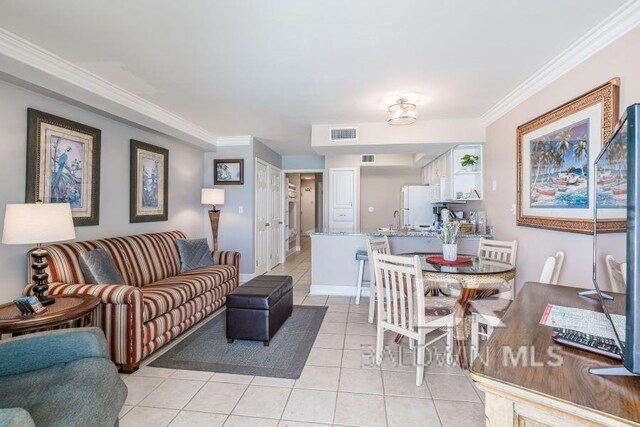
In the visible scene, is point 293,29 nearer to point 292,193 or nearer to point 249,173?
point 249,173

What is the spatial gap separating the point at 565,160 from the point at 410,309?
1.72 m

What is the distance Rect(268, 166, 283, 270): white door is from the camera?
240 inches

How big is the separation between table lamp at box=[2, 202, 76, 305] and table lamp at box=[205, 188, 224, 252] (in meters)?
2.59

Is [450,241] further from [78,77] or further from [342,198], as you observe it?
[342,198]

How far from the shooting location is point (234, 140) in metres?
5.03

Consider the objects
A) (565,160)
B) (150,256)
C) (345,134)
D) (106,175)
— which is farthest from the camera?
(345,134)

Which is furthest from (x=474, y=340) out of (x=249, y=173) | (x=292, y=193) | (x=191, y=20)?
(x=292, y=193)

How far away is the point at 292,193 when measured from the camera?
862cm

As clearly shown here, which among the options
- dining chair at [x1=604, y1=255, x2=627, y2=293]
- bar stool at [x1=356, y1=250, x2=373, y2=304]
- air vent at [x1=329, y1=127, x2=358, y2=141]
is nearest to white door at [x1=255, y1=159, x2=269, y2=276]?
air vent at [x1=329, y1=127, x2=358, y2=141]

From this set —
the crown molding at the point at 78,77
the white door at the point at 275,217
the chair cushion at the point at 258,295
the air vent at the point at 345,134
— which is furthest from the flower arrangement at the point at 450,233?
the white door at the point at 275,217

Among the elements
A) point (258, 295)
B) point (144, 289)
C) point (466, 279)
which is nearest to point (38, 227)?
point (144, 289)

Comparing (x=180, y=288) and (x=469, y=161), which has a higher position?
(x=469, y=161)

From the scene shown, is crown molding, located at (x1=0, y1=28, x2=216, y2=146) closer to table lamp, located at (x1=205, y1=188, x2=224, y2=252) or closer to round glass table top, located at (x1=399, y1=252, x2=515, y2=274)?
table lamp, located at (x1=205, y1=188, x2=224, y2=252)

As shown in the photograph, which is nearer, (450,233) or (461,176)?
(450,233)
